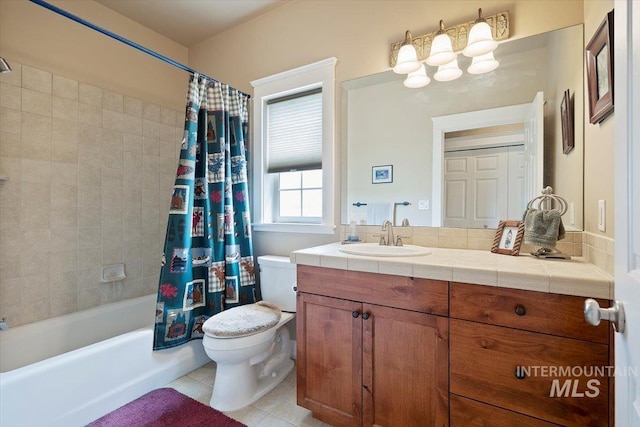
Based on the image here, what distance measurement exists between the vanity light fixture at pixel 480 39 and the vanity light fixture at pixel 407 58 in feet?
0.90

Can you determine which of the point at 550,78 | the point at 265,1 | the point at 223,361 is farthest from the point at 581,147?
the point at 265,1

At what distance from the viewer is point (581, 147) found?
139cm

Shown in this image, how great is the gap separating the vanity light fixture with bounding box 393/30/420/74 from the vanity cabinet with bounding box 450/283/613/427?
1.26 meters

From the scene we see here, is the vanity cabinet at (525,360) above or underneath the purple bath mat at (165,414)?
above

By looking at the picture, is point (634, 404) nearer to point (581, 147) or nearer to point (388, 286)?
point (388, 286)

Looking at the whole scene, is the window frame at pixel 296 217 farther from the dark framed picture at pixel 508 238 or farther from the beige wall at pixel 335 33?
the dark framed picture at pixel 508 238

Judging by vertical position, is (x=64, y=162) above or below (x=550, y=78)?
below

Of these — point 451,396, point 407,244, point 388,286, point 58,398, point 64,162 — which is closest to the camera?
point 451,396

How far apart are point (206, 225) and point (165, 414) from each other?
43.4 inches

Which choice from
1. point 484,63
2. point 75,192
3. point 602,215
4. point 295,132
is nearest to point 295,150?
point 295,132

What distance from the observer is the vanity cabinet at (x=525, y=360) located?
963 mm

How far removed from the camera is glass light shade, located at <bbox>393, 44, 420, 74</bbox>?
1714 mm

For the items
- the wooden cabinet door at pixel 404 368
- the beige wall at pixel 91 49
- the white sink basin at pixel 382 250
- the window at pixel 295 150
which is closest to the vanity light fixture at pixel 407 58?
the window at pixel 295 150

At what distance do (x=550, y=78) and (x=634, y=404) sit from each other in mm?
1532
